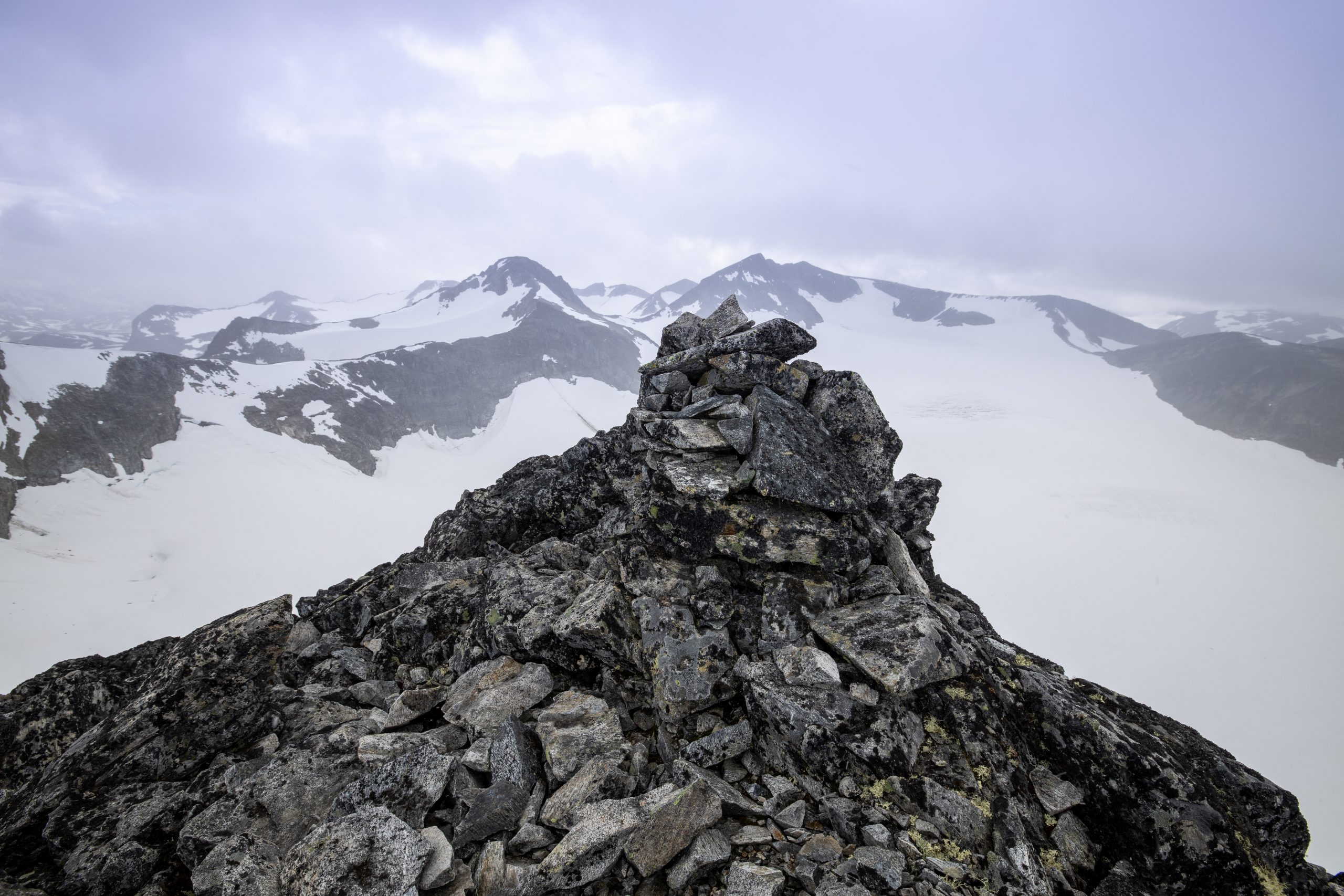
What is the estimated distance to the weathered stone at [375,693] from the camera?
9.05m

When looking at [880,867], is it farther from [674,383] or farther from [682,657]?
[674,383]

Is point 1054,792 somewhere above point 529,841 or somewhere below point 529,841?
above

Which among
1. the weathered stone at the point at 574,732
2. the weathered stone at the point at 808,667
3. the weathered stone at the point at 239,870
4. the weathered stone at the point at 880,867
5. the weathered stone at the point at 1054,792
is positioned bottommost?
the weathered stone at the point at 239,870

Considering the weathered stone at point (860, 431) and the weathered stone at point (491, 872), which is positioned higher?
the weathered stone at point (860, 431)

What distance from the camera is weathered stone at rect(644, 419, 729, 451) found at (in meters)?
10.5

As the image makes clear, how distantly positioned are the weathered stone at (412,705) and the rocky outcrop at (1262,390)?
157183mm

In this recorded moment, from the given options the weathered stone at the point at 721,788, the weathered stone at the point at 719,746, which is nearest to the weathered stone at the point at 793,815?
the weathered stone at the point at 721,788

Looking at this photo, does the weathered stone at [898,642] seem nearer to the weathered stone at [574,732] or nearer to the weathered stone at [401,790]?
the weathered stone at [574,732]

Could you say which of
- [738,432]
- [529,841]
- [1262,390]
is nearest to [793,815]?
[529,841]

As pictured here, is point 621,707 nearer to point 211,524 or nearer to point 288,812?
point 288,812

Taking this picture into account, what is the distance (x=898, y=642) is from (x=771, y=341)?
23.9 feet

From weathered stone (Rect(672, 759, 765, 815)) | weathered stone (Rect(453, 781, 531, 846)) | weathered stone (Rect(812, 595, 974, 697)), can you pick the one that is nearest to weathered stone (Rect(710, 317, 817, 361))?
weathered stone (Rect(812, 595, 974, 697))

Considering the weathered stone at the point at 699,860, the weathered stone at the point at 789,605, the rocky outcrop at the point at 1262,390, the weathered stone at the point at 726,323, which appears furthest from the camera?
the rocky outcrop at the point at 1262,390

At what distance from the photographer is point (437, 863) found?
532cm
